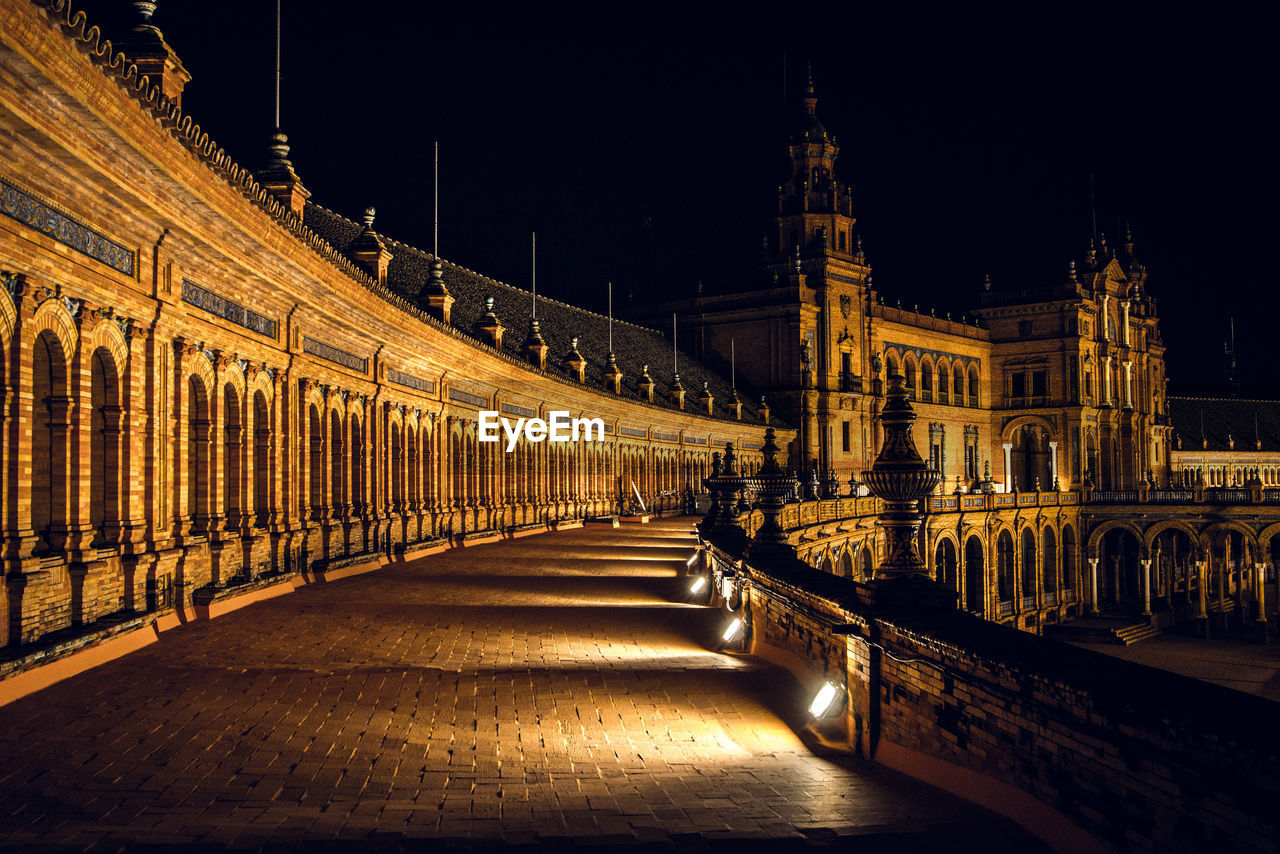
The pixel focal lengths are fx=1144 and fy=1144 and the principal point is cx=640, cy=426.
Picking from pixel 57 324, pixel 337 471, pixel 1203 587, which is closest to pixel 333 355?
pixel 337 471

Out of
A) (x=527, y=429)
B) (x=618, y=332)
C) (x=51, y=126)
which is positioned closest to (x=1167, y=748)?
(x=51, y=126)

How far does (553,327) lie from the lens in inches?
1905

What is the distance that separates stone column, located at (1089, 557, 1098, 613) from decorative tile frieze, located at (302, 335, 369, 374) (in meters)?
52.0

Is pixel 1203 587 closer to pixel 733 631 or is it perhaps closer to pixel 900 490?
pixel 733 631

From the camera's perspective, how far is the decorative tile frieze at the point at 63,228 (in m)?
9.44

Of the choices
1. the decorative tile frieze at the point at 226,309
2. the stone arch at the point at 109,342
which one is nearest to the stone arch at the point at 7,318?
the stone arch at the point at 109,342

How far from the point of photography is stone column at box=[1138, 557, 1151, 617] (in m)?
56.6

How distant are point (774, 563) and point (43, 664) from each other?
696cm

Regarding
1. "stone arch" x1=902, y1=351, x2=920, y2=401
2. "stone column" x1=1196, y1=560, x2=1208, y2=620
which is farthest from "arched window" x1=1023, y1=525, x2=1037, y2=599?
"stone arch" x1=902, y1=351, x2=920, y2=401

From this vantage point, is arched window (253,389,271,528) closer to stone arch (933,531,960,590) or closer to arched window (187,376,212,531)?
arched window (187,376,212,531)

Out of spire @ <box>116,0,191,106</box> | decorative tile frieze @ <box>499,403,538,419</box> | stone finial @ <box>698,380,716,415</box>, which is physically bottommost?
decorative tile frieze @ <box>499,403,538,419</box>

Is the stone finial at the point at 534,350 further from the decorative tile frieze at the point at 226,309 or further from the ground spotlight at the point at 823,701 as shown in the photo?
the ground spotlight at the point at 823,701

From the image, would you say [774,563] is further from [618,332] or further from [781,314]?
[781,314]

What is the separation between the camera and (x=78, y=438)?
436 inches
